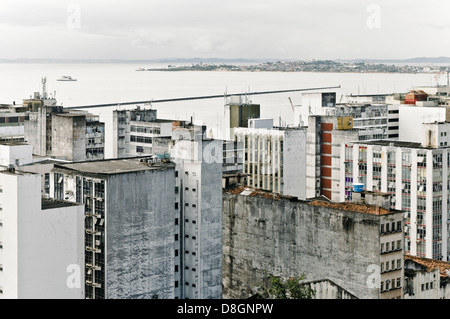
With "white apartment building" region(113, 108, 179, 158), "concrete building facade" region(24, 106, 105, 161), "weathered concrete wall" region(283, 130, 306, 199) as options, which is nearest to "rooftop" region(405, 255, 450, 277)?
"weathered concrete wall" region(283, 130, 306, 199)

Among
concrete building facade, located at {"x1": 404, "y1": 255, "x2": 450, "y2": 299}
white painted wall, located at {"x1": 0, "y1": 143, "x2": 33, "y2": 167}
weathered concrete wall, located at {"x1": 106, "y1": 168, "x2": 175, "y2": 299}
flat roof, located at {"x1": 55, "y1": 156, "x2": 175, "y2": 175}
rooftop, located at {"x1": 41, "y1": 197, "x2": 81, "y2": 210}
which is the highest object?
white painted wall, located at {"x1": 0, "y1": 143, "x2": 33, "y2": 167}

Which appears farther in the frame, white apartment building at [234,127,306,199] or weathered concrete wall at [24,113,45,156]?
weathered concrete wall at [24,113,45,156]

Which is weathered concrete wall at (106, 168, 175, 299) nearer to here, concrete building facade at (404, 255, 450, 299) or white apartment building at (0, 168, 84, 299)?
white apartment building at (0, 168, 84, 299)

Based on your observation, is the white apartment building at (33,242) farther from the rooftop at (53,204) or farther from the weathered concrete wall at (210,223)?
the weathered concrete wall at (210,223)

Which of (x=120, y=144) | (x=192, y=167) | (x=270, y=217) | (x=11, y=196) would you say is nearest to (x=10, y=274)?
(x=11, y=196)

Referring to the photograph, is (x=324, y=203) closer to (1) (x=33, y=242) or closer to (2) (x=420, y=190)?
(2) (x=420, y=190)

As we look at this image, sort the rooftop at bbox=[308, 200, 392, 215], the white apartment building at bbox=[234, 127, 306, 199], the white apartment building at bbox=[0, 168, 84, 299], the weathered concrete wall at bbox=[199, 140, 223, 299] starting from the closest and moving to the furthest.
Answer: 1. the white apartment building at bbox=[0, 168, 84, 299]
2. the rooftop at bbox=[308, 200, 392, 215]
3. the weathered concrete wall at bbox=[199, 140, 223, 299]
4. the white apartment building at bbox=[234, 127, 306, 199]

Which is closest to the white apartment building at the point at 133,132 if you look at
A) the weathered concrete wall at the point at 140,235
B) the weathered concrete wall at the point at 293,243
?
the weathered concrete wall at the point at 293,243
